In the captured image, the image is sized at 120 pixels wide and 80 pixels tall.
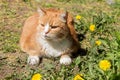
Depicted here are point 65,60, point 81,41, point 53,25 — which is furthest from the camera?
point 81,41

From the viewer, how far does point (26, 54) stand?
5.90 metres

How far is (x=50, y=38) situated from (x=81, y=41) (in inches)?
52.0

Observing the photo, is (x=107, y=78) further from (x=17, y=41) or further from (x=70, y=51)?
(x=17, y=41)

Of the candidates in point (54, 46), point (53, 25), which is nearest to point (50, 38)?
point (53, 25)

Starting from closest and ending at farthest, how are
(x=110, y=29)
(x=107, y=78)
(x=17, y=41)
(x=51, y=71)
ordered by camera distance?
(x=107, y=78) < (x=51, y=71) < (x=17, y=41) < (x=110, y=29)

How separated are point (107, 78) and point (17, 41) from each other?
249 centimetres

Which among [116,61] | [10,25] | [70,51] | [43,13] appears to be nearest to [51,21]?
[43,13]

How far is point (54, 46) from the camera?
5559 mm

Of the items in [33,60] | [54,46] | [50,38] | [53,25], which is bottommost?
[33,60]

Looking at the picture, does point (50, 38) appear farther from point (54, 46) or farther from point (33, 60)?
point (33, 60)

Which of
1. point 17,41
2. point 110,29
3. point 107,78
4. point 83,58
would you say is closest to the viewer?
point 107,78

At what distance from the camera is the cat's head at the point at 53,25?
521 cm

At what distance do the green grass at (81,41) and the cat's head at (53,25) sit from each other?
43 centimetres

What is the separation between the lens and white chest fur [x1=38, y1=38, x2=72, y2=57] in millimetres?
5546
